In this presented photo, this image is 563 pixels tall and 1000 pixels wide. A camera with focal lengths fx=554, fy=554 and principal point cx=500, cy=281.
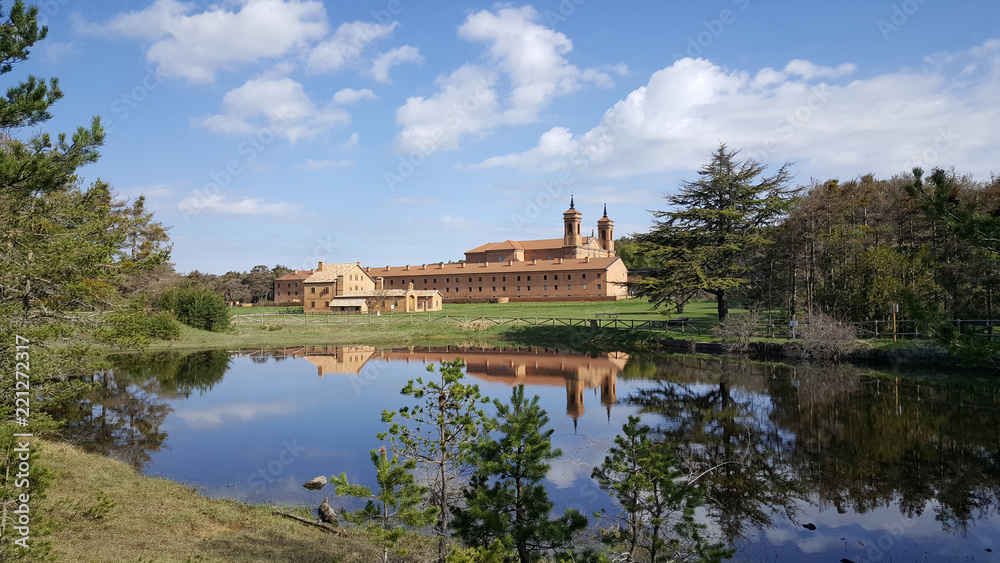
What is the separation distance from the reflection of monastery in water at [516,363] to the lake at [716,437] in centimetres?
24

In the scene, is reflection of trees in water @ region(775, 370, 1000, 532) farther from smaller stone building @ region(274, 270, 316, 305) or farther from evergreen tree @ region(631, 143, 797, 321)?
smaller stone building @ region(274, 270, 316, 305)

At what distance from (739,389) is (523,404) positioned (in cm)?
1617

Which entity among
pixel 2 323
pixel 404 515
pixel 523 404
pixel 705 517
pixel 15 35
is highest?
pixel 15 35

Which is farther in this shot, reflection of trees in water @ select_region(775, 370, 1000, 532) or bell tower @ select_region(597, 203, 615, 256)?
bell tower @ select_region(597, 203, 615, 256)

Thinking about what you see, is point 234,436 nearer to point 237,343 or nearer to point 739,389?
point 739,389

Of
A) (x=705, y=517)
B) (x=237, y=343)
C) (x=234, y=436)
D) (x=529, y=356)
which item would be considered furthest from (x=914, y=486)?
(x=237, y=343)

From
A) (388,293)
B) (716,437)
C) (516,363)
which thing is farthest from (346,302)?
(716,437)

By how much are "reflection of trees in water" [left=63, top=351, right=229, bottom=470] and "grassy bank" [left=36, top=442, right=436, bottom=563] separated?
3.08 meters

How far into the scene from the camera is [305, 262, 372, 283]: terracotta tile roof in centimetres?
6988

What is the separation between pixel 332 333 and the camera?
4209 centimetres

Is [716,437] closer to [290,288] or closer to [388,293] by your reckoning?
[388,293]

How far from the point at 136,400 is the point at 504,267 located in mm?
57820

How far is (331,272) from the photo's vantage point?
2803 inches

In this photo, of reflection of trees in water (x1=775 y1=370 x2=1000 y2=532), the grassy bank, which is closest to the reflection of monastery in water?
reflection of trees in water (x1=775 y1=370 x2=1000 y2=532)
